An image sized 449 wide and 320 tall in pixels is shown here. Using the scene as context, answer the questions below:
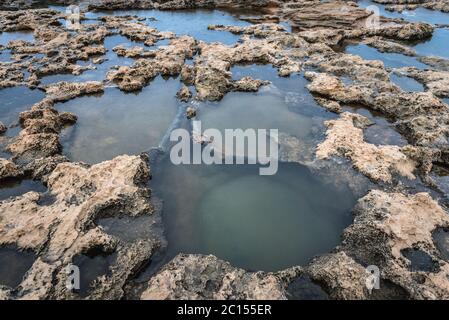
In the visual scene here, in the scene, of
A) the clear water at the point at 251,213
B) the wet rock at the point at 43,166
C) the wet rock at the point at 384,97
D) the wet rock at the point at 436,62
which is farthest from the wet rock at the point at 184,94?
the wet rock at the point at 436,62

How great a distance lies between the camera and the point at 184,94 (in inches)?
394

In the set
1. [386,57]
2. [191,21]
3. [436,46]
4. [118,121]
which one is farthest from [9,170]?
[436,46]

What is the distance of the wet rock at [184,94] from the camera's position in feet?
32.6

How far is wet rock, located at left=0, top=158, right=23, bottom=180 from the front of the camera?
276 inches

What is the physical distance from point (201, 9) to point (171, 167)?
14.3 m

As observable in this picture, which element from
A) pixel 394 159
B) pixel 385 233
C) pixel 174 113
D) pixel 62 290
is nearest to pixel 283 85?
pixel 174 113

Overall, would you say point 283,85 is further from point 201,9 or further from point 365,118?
point 201,9

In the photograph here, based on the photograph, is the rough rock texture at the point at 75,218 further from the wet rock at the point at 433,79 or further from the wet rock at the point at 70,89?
the wet rock at the point at 433,79

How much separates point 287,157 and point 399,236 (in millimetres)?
2747

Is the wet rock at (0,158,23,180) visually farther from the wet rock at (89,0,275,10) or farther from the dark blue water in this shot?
the wet rock at (89,0,275,10)

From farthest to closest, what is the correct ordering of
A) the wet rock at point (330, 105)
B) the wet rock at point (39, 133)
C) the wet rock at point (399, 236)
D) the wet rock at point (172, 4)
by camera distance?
the wet rock at point (172, 4) → the wet rock at point (330, 105) → the wet rock at point (39, 133) → the wet rock at point (399, 236)

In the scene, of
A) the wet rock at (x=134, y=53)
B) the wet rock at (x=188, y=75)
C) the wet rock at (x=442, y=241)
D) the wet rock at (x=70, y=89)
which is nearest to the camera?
the wet rock at (x=442, y=241)

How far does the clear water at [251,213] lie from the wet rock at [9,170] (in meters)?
2.66

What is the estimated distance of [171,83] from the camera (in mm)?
11070
